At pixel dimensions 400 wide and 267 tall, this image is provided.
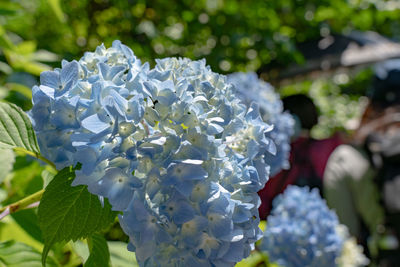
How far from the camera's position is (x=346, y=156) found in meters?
2.54

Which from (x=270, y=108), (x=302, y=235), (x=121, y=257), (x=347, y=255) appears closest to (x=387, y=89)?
(x=347, y=255)

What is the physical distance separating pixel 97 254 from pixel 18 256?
0.56 ft

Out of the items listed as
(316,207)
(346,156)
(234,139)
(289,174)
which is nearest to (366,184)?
(346,156)

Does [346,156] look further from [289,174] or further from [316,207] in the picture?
[316,207]

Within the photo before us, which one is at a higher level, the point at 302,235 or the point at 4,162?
the point at 4,162

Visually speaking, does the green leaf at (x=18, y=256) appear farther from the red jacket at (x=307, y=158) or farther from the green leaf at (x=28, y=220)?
the red jacket at (x=307, y=158)

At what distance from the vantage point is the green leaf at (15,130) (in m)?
0.57

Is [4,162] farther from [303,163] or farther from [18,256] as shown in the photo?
[303,163]

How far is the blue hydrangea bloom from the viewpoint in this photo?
1.28m

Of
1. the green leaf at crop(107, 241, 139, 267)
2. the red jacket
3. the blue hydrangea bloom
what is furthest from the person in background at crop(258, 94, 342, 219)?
the green leaf at crop(107, 241, 139, 267)

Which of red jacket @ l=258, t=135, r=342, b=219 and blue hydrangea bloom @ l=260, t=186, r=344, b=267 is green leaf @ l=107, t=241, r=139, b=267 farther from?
red jacket @ l=258, t=135, r=342, b=219

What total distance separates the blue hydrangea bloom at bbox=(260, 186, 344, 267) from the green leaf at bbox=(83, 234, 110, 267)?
0.80 m

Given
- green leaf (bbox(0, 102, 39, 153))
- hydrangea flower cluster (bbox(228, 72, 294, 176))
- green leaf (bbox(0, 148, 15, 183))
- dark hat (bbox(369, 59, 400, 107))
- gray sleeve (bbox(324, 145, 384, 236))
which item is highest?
green leaf (bbox(0, 102, 39, 153))

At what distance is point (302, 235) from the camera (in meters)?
1.31
